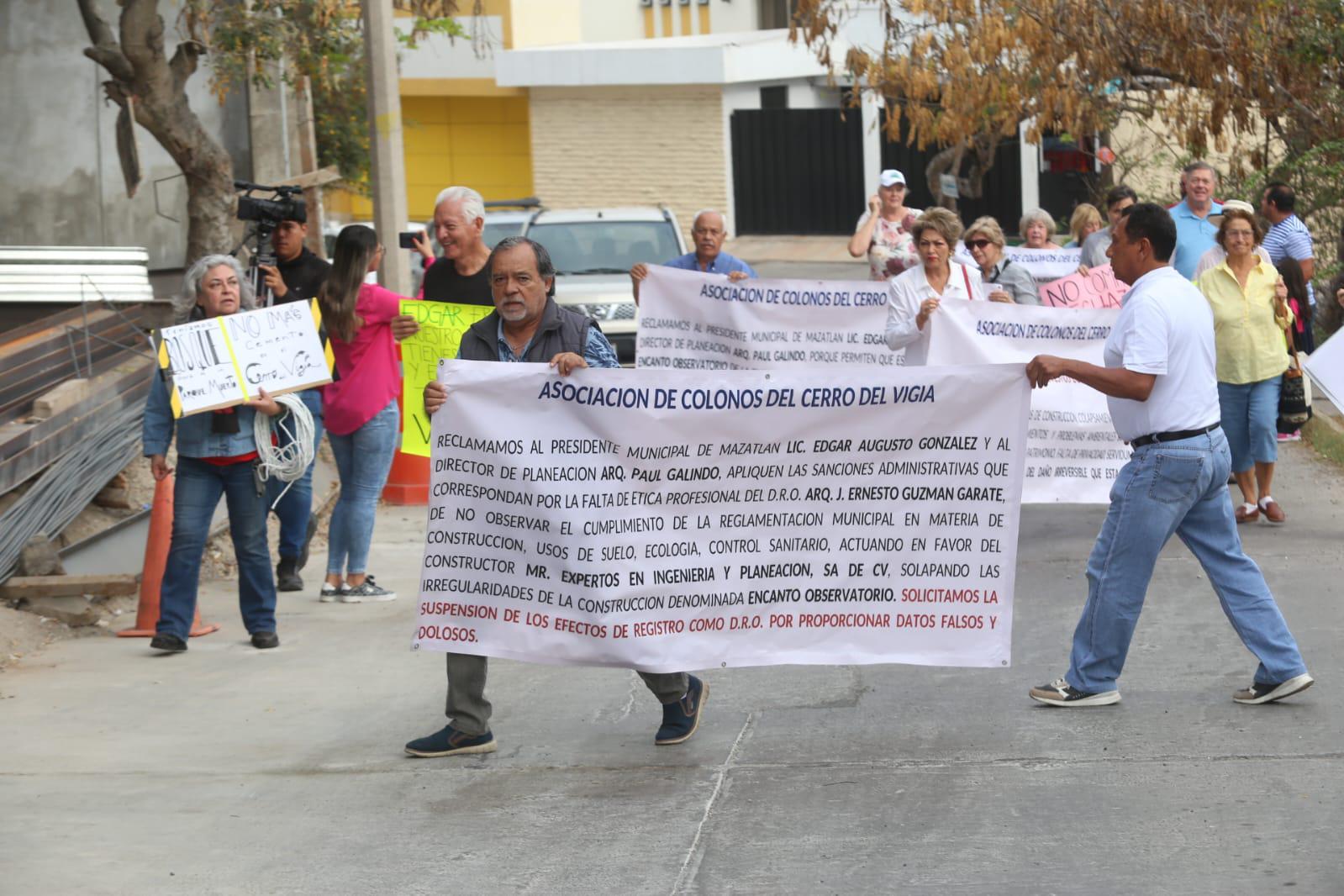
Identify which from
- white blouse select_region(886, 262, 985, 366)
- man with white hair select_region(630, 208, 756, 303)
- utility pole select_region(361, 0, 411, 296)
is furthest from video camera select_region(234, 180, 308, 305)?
utility pole select_region(361, 0, 411, 296)

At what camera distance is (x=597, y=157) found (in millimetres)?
35875

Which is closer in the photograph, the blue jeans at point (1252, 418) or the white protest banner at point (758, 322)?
the blue jeans at point (1252, 418)

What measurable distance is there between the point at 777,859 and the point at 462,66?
3305 cm

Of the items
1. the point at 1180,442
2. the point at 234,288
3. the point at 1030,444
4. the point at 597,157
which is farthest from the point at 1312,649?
the point at 597,157

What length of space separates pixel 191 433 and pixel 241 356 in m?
0.41

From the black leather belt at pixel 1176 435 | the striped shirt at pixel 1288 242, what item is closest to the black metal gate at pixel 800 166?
the striped shirt at pixel 1288 242

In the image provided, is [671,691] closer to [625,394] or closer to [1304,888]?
[625,394]

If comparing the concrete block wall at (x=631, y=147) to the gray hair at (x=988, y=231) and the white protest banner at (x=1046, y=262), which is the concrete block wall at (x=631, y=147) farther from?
the gray hair at (x=988, y=231)

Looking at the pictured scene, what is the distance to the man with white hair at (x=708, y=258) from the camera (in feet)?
37.0

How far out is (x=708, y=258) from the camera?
1151cm

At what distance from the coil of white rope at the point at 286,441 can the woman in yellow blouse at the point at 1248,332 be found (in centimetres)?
490

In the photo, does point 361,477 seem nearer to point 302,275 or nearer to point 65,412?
point 302,275

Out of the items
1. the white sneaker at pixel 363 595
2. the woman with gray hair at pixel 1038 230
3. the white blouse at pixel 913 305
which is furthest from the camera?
the woman with gray hair at pixel 1038 230

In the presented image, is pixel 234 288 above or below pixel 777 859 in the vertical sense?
above
